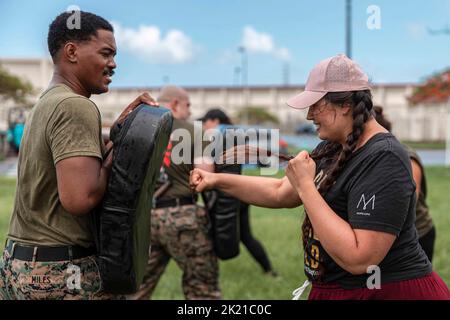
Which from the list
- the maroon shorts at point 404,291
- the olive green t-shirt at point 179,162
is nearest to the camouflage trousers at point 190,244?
the olive green t-shirt at point 179,162

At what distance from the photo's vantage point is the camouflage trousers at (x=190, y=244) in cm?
418

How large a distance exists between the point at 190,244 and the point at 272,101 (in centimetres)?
4582

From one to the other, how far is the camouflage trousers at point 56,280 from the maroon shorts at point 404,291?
0.99m

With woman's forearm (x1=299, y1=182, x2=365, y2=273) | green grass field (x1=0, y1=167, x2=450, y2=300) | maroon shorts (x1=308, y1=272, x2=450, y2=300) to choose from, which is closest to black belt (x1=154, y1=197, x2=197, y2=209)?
green grass field (x1=0, y1=167, x2=450, y2=300)

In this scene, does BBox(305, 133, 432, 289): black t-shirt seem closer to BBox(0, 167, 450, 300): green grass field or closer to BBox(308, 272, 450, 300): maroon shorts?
BBox(308, 272, 450, 300): maroon shorts

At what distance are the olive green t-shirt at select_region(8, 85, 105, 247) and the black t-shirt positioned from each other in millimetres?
943

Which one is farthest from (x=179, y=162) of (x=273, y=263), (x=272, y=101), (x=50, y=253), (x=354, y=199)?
(x=272, y=101)

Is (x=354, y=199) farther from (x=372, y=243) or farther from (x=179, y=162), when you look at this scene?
(x=179, y=162)

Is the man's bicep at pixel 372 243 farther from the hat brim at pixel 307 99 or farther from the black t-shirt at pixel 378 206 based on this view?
the hat brim at pixel 307 99

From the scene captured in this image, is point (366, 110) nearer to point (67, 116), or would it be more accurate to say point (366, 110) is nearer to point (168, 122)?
point (168, 122)

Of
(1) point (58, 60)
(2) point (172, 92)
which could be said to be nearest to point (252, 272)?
(2) point (172, 92)

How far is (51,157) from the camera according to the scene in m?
2.14

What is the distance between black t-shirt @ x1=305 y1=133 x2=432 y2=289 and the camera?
1976 millimetres
